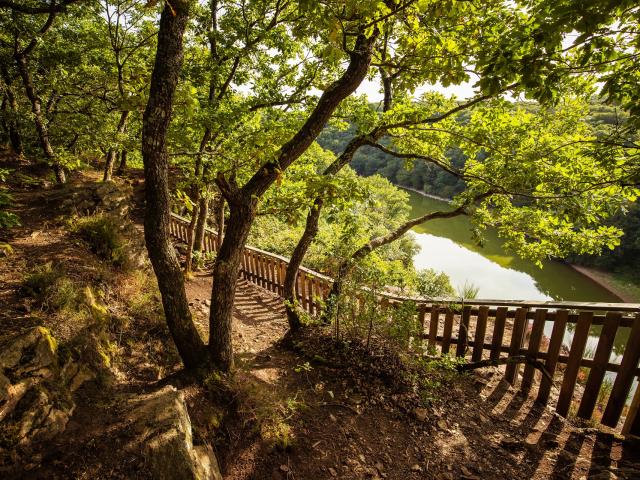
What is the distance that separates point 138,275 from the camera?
4863 millimetres

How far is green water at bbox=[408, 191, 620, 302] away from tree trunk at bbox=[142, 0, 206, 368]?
16.5m

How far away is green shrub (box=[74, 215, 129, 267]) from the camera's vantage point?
485 cm

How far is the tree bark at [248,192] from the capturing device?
124 inches

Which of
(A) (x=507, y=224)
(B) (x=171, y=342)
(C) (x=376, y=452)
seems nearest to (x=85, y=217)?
(B) (x=171, y=342)

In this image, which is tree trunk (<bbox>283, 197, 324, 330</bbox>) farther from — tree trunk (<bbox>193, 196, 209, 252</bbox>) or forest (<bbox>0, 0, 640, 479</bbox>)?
tree trunk (<bbox>193, 196, 209, 252</bbox>)

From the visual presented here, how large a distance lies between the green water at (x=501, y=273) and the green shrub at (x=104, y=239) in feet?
53.4

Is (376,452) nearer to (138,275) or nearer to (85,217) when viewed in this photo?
(138,275)

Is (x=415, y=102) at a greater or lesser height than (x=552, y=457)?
greater

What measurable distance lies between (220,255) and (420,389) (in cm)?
279

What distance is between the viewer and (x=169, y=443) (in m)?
2.10

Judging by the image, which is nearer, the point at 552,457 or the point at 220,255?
the point at 552,457

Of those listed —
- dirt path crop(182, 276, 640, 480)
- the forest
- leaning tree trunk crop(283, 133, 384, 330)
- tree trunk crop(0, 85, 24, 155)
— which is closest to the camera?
the forest

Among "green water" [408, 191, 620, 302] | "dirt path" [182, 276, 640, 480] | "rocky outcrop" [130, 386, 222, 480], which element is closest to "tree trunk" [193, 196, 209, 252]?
"dirt path" [182, 276, 640, 480]

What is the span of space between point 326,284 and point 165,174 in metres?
4.02
